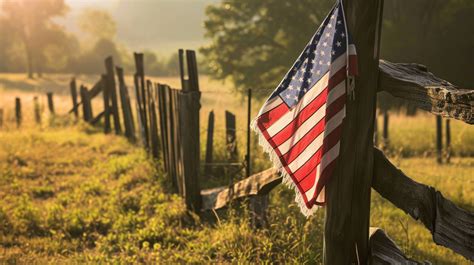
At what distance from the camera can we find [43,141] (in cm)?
1195

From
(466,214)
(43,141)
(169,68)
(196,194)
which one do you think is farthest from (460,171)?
(169,68)

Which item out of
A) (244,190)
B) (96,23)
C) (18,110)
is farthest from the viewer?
(96,23)

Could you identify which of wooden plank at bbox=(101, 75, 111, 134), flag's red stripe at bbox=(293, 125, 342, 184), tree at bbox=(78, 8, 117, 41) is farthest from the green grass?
tree at bbox=(78, 8, 117, 41)

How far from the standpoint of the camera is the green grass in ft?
15.8

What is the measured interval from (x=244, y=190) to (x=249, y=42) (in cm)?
1811

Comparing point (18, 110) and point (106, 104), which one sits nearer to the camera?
point (106, 104)

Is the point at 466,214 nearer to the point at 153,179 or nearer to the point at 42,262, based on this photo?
the point at 42,262

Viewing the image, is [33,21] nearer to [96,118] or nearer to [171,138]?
[96,118]

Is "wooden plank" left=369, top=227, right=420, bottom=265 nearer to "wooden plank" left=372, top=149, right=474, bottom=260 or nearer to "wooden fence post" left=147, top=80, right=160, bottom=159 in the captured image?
"wooden plank" left=372, top=149, right=474, bottom=260

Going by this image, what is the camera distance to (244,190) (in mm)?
4875

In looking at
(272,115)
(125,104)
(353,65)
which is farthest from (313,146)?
(125,104)

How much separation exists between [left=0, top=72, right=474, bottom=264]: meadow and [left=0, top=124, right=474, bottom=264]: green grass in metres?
0.01

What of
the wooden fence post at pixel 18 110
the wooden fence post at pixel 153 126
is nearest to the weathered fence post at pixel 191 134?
the wooden fence post at pixel 153 126

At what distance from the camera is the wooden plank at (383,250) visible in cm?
279
